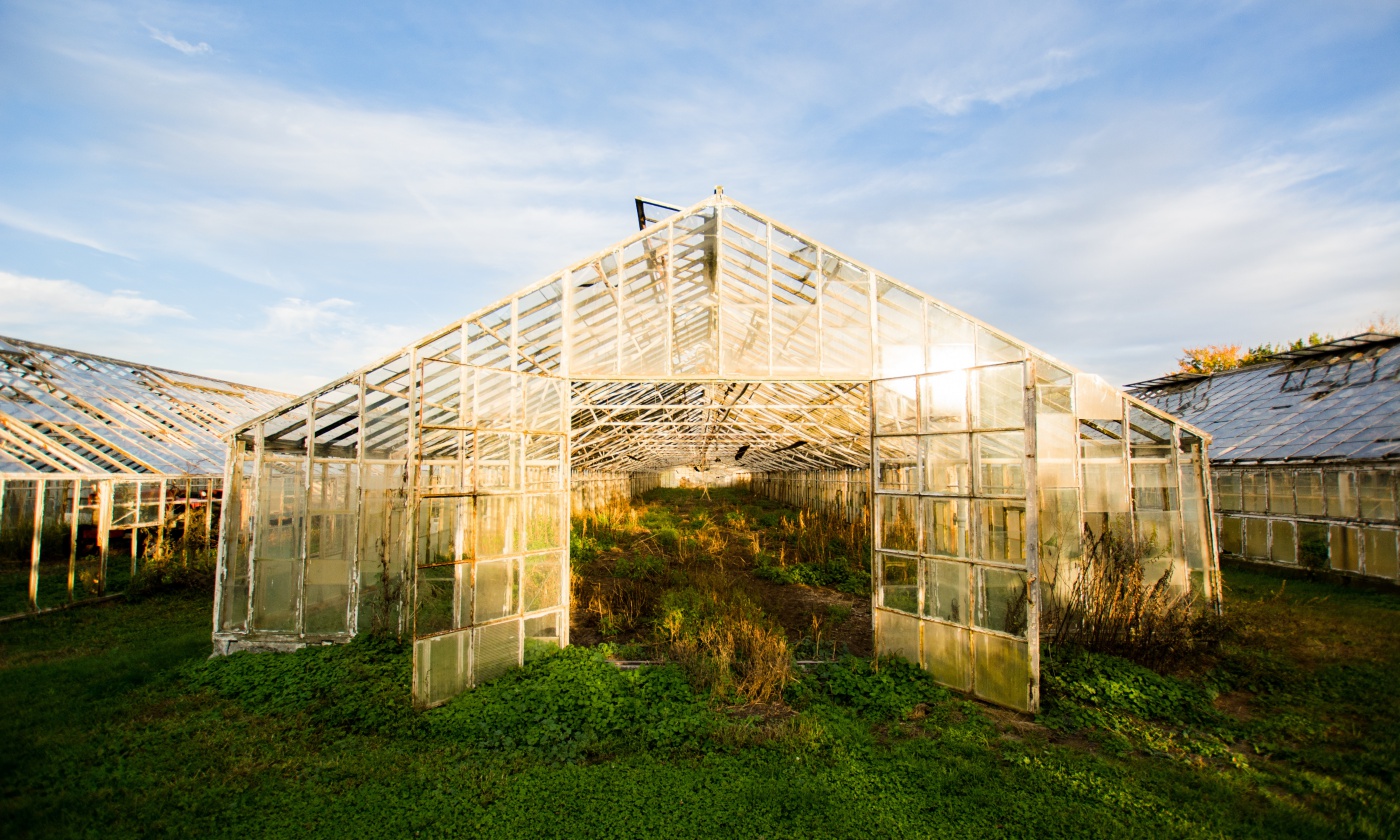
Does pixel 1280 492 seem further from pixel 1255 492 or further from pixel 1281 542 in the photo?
pixel 1281 542

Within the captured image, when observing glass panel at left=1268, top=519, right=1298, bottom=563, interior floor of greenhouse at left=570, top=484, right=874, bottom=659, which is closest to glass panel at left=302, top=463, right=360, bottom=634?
interior floor of greenhouse at left=570, top=484, right=874, bottom=659

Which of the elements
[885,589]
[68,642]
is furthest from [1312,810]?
[68,642]

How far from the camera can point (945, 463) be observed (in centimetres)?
737

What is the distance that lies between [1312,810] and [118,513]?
70.9ft

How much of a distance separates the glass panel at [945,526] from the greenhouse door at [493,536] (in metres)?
4.42

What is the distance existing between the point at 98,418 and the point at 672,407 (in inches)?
498

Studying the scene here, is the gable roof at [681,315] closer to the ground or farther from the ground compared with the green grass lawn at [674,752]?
farther from the ground

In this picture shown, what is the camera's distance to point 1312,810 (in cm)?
473

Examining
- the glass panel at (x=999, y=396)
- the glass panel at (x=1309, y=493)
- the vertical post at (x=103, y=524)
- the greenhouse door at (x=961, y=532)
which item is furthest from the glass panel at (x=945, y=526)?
the vertical post at (x=103, y=524)

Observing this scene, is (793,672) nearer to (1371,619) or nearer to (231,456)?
(231,456)

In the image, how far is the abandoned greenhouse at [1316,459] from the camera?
11.6 meters

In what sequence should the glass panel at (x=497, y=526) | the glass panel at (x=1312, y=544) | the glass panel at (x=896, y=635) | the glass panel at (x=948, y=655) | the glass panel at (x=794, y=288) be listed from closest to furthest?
the glass panel at (x=497, y=526)
the glass panel at (x=948, y=655)
the glass panel at (x=896, y=635)
the glass panel at (x=794, y=288)
the glass panel at (x=1312, y=544)

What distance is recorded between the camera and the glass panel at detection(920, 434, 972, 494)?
7.27 meters

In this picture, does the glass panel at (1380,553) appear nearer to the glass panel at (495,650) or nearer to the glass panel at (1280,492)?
the glass panel at (1280,492)
